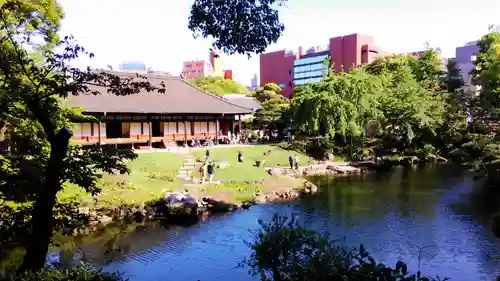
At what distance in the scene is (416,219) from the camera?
17.2 meters

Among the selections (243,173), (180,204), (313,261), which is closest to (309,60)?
(243,173)

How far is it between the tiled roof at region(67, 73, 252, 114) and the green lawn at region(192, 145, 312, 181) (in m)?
4.53

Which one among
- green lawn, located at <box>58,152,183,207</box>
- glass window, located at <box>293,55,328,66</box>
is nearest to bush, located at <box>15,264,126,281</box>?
green lawn, located at <box>58,152,183,207</box>

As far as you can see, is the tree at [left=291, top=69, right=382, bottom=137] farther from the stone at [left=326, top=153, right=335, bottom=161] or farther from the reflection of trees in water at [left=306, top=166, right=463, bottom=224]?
the reflection of trees in water at [left=306, top=166, right=463, bottom=224]

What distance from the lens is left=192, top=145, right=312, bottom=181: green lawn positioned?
24.7 m

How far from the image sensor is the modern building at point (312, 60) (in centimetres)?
6581

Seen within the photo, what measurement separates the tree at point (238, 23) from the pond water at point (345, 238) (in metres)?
5.42

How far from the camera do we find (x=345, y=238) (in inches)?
304

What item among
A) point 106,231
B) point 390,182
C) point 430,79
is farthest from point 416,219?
point 430,79

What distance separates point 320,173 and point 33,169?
2536cm

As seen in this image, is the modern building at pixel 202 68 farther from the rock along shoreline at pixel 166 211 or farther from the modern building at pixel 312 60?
the rock along shoreline at pixel 166 211

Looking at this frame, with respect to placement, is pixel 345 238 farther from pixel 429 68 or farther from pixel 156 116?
pixel 429 68

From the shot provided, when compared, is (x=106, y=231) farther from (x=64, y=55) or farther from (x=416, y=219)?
(x=416, y=219)

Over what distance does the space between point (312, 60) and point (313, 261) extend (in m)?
72.0
